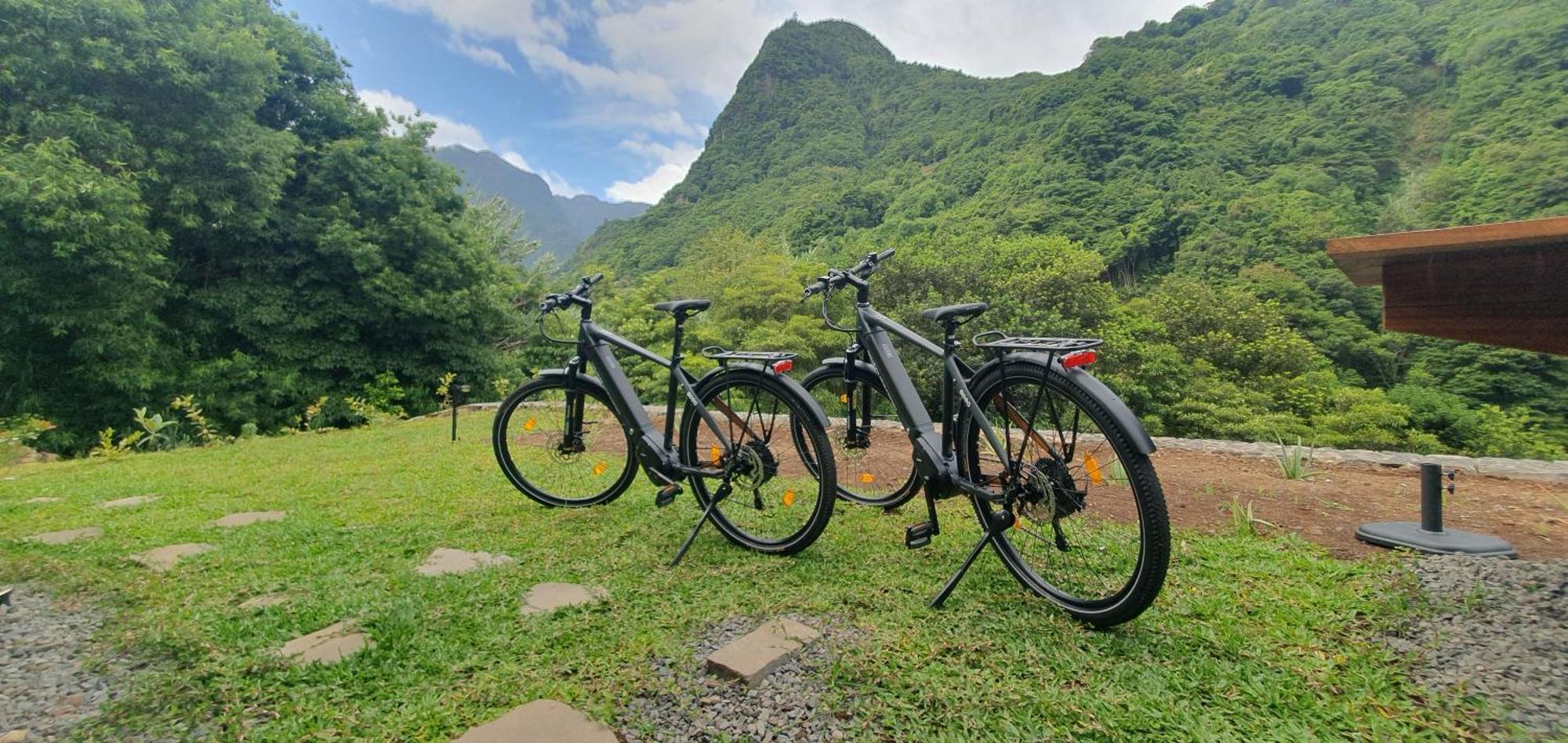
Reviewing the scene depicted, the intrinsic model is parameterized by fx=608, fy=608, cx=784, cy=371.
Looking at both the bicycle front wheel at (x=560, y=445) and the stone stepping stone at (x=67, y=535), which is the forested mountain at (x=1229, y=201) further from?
the stone stepping stone at (x=67, y=535)

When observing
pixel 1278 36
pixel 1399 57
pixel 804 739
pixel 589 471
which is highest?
pixel 1278 36

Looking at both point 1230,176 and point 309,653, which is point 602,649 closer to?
point 309,653

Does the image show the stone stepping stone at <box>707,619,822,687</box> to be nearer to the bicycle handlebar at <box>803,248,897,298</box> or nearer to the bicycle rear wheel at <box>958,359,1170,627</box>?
the bicycle rear wheel at <box>958,359,1170,627</box>

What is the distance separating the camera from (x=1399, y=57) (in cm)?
2517

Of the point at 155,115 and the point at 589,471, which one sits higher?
the point at 155,115

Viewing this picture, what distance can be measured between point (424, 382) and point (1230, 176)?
2900 cm

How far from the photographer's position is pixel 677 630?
1.72m

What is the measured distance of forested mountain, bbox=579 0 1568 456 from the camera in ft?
43.1

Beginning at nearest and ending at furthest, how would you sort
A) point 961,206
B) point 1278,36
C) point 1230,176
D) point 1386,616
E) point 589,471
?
point 1386,616 < point 589,471 < point 1230,176 < point 961,206 < point 1278,36

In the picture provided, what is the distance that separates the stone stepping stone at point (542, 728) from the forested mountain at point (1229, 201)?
9.42 m

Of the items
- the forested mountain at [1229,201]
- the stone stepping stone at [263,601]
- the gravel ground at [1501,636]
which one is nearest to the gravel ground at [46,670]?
the stone stepping stone at [263,601]

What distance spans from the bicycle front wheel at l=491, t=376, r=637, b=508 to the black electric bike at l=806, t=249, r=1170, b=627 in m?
1.48

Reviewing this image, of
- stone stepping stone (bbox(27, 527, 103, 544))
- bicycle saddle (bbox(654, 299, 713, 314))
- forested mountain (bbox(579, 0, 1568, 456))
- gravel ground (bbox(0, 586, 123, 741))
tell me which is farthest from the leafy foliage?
bicycle saddle (bbox(654, 299, 713, 314))

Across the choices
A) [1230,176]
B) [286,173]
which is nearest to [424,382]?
[286,173]
